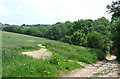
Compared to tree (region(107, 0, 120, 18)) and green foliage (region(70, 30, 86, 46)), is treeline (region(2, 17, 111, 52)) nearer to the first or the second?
green foliage (region(70, 30, 86, 46))

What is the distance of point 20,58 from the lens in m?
13.9

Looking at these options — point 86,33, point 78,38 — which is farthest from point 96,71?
point 86,33

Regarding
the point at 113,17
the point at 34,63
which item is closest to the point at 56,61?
the point at 34,63

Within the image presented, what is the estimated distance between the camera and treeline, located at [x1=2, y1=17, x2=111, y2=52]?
40.9 m

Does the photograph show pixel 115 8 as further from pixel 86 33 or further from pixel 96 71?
pixel 86 33

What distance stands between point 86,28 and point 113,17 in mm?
41890

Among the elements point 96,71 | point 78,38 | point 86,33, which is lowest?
point 96,71

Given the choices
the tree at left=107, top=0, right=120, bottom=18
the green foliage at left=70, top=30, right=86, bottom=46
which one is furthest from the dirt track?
the green foliage at left=70, top=30, right=86, bottom=46

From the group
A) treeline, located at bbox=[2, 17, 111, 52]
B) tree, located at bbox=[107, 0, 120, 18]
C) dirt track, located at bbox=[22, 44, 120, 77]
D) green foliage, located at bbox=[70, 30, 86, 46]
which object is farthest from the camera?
green foliage, located at bbox=[70, 30, 86, 46]

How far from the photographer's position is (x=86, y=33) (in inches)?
2557

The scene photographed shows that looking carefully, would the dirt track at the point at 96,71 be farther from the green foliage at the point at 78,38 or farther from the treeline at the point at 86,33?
the green foliage at the point at 78,38

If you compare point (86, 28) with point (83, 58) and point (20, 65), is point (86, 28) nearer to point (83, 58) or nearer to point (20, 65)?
point (83, 58)

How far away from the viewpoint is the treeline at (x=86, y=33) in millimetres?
40938

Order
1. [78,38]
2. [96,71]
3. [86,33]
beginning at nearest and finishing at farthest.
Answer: [96,71], [78,38], [86,33]
